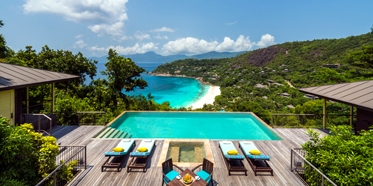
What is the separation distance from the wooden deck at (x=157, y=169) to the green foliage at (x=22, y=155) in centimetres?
123

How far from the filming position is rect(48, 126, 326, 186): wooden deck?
4.67 meters

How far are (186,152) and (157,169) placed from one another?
77.0 inches

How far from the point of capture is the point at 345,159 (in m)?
3.14

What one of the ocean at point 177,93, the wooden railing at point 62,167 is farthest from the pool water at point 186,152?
the ocean at point 177,93

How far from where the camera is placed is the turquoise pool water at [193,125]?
9617 millimetres

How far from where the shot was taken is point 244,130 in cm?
1032

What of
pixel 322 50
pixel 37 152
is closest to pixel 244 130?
pixel 37 152

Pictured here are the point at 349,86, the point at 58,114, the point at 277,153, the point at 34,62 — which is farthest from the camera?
the point at 34,62

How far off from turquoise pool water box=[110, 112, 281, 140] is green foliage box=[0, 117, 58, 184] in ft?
19.0

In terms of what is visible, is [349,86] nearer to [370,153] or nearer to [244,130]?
[244,130]

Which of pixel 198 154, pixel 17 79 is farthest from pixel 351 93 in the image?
pixel 17 79

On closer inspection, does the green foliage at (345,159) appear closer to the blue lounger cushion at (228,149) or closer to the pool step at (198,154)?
the blue lounger cushion at (228,149)

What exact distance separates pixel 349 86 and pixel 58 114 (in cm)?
1524

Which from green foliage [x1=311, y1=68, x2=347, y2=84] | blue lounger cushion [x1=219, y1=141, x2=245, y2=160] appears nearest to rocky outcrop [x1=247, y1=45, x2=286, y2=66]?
green foliage [x1=311, y1=68, x2=347, y2=84]
